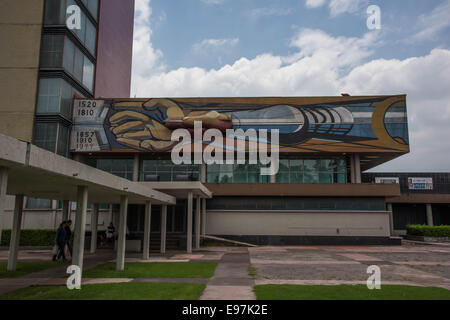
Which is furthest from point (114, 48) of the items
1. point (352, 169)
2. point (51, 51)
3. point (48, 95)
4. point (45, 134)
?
point (352, 169)

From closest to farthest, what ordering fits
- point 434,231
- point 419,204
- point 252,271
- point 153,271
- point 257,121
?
point 153,271 → point 252,271 → point 257,121 → point 434,231 → point 419,204

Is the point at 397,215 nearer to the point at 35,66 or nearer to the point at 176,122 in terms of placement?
the point at 176,122

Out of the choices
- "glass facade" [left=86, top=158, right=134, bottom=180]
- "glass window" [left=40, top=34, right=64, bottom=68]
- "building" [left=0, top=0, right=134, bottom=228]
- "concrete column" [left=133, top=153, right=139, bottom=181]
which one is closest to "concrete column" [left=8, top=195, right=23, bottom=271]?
"building" [left=0, top=0, right=134, bottom=228]

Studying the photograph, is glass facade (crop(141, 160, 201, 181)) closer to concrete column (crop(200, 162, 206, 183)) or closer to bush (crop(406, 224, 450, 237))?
concrete column (crop(200, 162, 206, 183))

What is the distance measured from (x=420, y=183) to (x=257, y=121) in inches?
917

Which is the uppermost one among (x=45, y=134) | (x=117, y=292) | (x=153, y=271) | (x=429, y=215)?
(x=45, y=134)

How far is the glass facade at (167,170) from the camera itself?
32.9 m

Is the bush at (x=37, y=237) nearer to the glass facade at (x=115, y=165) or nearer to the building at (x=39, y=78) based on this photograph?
the building at (x=39, y=78)

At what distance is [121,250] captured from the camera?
14555 mm

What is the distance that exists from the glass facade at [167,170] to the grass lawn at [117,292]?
22.1m

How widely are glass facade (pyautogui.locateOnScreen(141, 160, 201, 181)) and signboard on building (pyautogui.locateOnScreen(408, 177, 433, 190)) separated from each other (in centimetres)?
2588

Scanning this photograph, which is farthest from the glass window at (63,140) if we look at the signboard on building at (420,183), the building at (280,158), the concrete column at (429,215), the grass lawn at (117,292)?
the concrete column at (429,215)

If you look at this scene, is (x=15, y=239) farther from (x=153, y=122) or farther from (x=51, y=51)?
(x=51, y=51)

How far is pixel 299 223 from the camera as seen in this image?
99.7 feet
